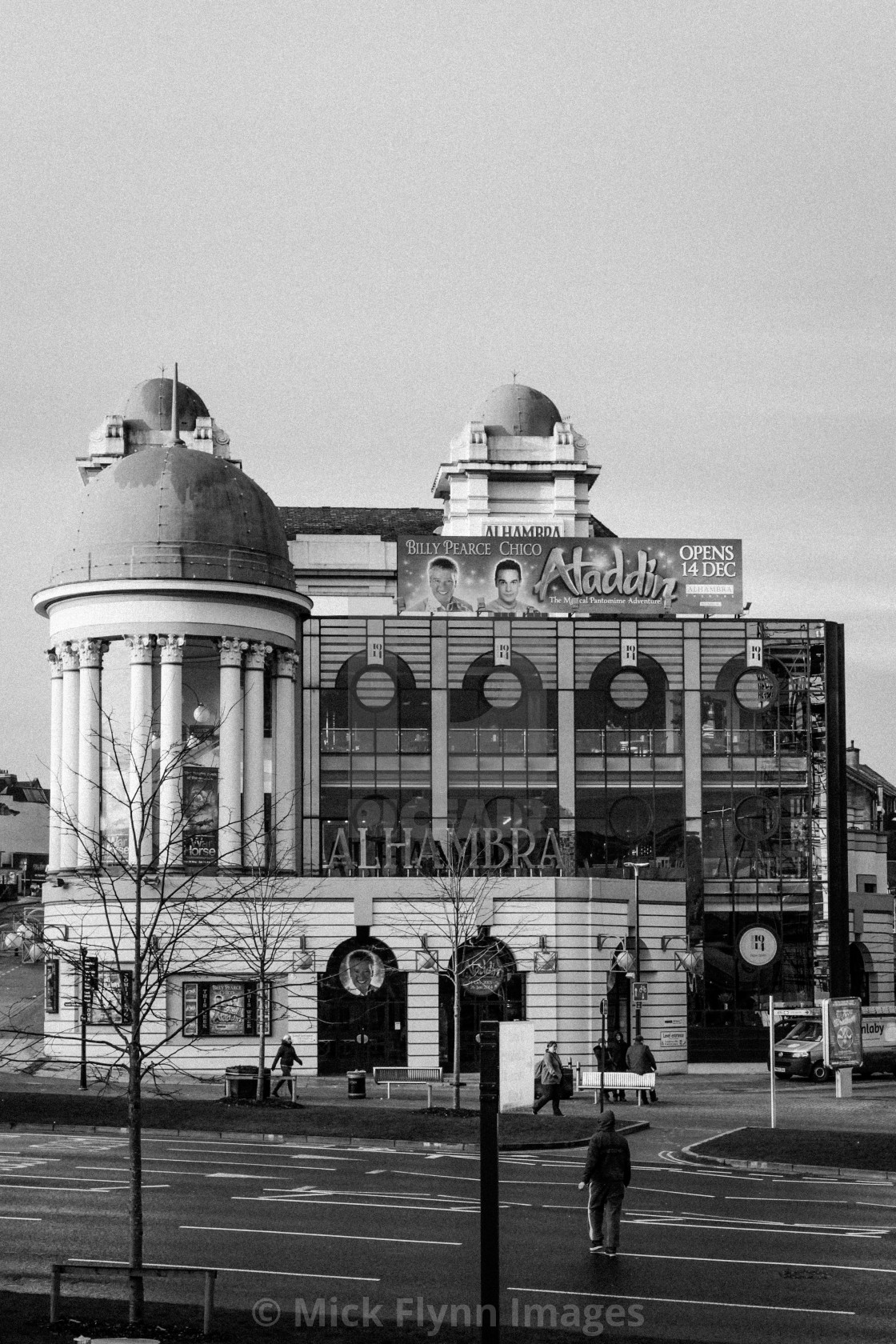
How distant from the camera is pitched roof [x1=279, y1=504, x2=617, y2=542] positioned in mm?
117438

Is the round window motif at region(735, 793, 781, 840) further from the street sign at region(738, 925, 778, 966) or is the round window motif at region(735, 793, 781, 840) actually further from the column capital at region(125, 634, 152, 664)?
the column capital at region(125, 634, 152, 664)

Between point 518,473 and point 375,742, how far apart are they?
28825mm

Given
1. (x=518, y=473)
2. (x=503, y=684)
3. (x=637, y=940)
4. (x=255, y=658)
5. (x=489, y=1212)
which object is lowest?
(x=489, y=1212)

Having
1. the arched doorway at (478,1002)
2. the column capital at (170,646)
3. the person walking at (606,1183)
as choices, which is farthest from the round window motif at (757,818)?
the person walking at (606,1183)

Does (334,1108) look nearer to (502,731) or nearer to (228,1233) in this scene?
(228,1233)

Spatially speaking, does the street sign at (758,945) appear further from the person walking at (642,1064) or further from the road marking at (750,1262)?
the road marking at (750,1262)

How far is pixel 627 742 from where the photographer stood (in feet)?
266

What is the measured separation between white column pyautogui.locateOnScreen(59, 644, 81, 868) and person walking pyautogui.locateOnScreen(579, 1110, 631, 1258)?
4684cm

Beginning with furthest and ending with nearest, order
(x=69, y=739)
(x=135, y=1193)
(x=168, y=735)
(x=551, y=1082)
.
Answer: (x=69, y=739)
(x=168, y=735)
(x=551, y=1082)
(x=135, y=1193)

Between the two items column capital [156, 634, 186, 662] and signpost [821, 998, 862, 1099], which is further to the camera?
column capital [156, 634, 186, 662]

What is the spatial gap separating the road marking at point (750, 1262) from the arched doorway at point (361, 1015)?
136 ft

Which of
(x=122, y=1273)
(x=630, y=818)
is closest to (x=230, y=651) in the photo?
(x=630, y=818)

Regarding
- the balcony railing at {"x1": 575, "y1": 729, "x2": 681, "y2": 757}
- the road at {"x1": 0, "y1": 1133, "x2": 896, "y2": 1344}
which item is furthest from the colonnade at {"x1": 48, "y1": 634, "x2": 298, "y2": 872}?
the road at {"x1": 0, "y1": 1133, "x2": 896, "y2": 1344}

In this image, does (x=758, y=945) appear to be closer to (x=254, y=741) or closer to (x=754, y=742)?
(x=754, y=742)
